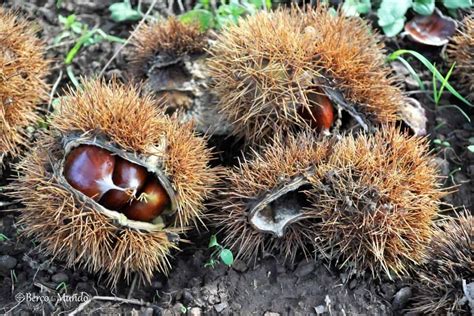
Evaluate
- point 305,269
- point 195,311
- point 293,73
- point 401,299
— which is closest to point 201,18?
point 293,73

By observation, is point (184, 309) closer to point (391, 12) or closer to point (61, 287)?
point (61, 287)

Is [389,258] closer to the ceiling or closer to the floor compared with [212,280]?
closer to the ceiling

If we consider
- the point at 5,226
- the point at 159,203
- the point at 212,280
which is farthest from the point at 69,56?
the point at 212,280

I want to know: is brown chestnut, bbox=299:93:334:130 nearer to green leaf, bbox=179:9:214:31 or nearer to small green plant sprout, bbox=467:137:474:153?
small green plant sprout, bbox=467:137:474:153

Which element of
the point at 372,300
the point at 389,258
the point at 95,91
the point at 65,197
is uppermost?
the point at 95,91

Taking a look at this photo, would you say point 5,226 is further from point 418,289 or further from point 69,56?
point 418,289

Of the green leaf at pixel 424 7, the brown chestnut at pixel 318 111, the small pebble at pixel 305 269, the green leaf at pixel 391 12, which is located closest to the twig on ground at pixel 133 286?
the small pebble at pixel 305 269

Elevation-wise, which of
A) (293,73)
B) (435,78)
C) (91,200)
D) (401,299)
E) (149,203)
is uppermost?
(293,73)
